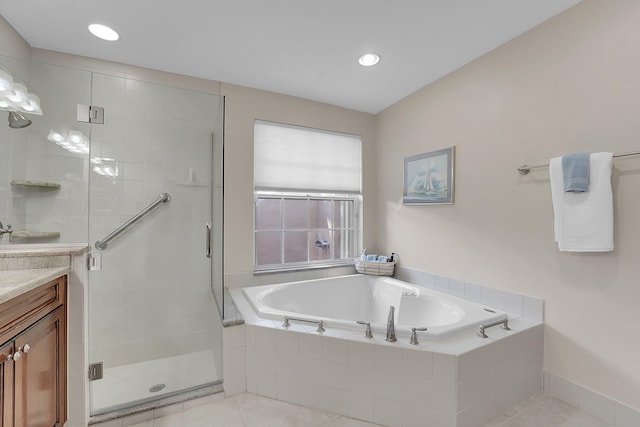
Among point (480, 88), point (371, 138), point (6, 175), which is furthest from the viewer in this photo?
point (371, 138)

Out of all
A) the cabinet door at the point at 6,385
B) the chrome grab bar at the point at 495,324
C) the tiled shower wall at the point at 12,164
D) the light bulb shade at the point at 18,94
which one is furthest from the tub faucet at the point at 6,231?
the chrome grab bar at the point at 495,324

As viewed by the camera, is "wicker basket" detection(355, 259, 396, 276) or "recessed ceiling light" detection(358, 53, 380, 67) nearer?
"recessed ceiling light" detection(358, 53, 380, 67)

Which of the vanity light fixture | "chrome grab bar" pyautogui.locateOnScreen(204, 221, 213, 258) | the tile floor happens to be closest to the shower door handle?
"chrome grab bar" pyautogui.locateOnScreen(204, 221, 213, 258)

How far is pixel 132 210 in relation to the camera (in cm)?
214

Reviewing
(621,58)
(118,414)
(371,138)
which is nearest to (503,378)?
(621,58)

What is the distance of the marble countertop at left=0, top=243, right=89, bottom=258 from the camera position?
1.32 m

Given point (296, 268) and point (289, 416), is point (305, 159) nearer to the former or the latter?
point (296, 268)

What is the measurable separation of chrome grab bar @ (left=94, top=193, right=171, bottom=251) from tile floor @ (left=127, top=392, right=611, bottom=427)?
45.2 inches

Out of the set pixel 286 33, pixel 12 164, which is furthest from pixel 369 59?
pixel 12 164

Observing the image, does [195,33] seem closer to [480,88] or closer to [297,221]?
[297,221]

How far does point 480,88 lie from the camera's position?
212cm

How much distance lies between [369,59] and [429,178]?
112 centimetres

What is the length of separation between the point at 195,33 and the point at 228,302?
1.88 metres

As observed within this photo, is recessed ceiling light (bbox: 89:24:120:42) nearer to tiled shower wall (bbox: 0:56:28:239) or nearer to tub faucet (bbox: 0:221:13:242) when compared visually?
tiled shower wall (bbox: 0:56:28:239)
